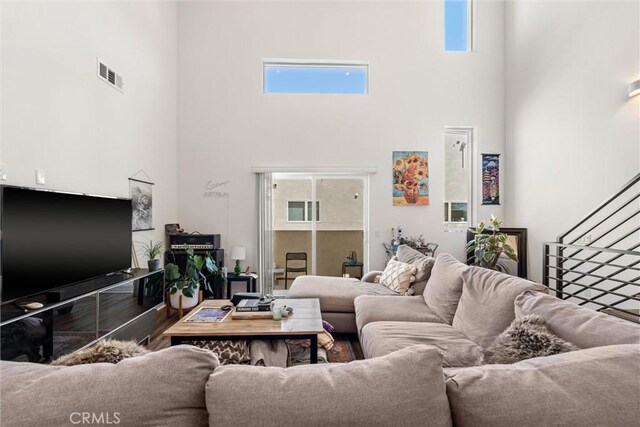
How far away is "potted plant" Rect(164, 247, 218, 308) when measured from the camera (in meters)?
3.93

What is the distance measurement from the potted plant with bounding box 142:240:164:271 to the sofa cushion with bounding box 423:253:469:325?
2.80m

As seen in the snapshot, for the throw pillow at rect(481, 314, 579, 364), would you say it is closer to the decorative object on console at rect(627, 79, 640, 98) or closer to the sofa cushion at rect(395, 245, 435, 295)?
the sofa cushion at rect(395, 245, 435, 295)

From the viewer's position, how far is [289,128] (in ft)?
16.6

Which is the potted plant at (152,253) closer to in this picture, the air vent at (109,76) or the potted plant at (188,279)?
the potted plant at (188,279)

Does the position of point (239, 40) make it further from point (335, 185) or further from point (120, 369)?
point (120, 369)

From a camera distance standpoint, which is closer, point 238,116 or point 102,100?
point 102,100

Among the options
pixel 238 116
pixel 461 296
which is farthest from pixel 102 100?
pixel 461 296

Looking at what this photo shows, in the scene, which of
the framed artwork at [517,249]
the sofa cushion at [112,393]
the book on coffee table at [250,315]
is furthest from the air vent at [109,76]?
the framed artwork at [517,249]

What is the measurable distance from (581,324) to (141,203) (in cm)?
422

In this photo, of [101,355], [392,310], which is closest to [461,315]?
[392,310]

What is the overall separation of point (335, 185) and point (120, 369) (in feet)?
15.4

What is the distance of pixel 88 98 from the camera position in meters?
2.97

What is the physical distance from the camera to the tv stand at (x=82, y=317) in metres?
1.83

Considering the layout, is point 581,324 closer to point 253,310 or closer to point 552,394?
point 552,394
